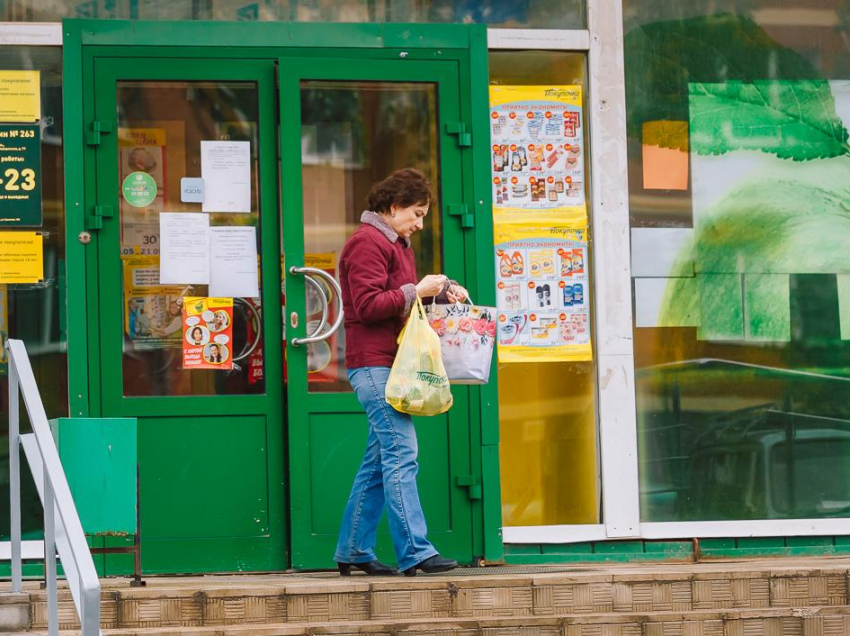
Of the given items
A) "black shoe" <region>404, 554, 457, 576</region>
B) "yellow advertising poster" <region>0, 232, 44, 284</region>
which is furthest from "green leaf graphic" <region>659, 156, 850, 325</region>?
"yellow advertising poster" <region>0, 232, 44, 284</region>

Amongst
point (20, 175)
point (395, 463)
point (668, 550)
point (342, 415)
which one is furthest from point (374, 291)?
point (668, 550)

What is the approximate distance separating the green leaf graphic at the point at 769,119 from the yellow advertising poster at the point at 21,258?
10.4ft

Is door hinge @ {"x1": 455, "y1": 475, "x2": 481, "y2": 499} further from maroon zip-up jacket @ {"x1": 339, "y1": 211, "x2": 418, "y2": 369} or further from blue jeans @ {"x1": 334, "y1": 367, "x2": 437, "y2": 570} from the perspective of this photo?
maroon zip-up jacket @ {"x1": 339, "y1": 211, "x2": 418, "y2": 369}

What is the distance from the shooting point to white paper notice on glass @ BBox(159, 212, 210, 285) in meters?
7.21

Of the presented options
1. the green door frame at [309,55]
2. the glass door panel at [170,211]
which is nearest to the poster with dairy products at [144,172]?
the glass door panel at [170,211]

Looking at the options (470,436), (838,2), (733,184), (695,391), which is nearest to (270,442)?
(470,436)

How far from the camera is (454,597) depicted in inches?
246

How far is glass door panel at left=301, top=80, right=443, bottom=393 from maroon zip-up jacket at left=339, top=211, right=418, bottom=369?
2.44 feet

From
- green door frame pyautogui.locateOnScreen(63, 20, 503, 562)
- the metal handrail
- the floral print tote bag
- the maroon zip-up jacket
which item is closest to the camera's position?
the metal handrail

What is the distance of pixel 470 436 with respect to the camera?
24.1 feet

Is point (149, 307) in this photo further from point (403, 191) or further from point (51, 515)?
point (51, 515)

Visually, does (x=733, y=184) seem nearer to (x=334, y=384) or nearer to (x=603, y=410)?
(x=603, y=410)

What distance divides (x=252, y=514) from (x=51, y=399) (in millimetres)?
1052

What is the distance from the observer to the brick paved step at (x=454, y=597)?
6.05m
